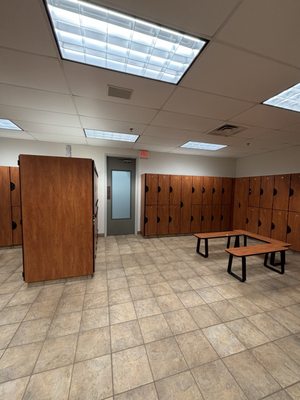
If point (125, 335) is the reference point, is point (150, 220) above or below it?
above

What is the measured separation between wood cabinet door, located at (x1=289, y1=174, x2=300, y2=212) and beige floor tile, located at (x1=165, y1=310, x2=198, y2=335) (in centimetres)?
392

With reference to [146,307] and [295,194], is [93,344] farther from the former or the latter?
[295,194]

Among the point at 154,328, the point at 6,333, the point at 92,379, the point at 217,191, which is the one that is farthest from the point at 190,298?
the point at 217,191

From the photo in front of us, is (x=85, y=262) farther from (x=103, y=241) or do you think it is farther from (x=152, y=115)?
(x=152, y=115)

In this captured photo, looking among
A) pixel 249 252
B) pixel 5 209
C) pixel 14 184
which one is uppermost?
pixel 14 184

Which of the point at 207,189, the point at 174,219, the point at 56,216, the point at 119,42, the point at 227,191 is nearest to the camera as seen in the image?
the point at 119,42

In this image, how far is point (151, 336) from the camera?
6.03ft

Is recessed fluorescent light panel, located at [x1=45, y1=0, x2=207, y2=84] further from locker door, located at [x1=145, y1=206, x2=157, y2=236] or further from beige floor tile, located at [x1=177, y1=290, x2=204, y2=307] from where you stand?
locker door, located at [x1=145, y1=206, x2=157, y2=236]

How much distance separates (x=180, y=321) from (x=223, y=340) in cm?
47

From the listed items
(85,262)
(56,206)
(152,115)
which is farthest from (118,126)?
(85,262)

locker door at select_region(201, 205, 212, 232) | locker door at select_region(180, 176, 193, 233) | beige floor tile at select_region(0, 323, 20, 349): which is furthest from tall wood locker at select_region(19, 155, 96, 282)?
locker door at select_region(201, 205, 212, 232)

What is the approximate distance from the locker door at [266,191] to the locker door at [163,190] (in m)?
2.74

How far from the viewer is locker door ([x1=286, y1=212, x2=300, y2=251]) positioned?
4.21 metres

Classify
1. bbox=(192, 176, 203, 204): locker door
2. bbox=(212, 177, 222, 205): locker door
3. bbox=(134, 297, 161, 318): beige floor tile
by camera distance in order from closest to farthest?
bbox=(134, 297, 161, 318): beige floor tile < bbox=(192, 176, 203, 204): locker door < bbox=(212, 177, 222, 205): locker door
